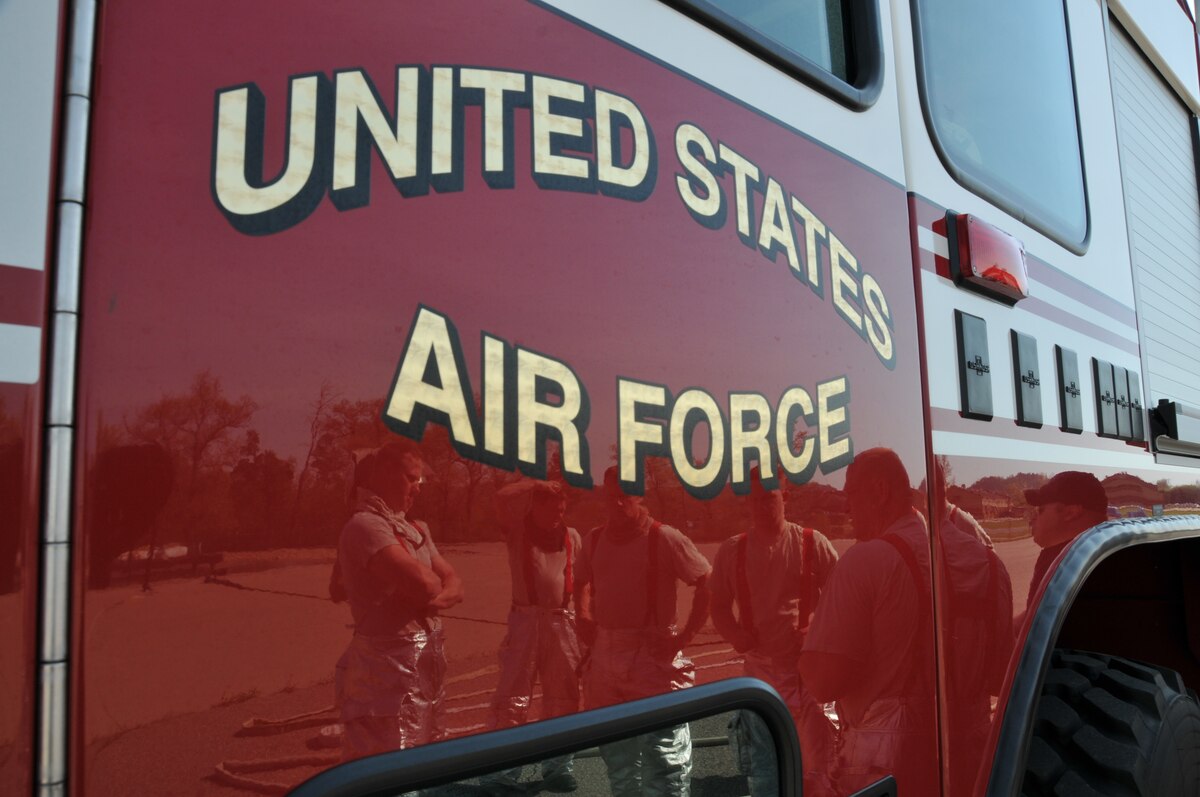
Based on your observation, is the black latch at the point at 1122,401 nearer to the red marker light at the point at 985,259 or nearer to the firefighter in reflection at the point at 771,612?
the red marker light at the point at 985,259

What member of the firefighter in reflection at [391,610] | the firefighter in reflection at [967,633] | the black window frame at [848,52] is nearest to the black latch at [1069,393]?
the firefighter in reflection at [967,633]

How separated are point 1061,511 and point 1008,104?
33.4 inches

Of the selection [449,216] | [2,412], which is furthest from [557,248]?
[2,412]

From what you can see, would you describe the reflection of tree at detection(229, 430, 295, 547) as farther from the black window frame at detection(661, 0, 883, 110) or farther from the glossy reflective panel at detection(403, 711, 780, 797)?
the black window frame at detection(661, 0, 883, 110)

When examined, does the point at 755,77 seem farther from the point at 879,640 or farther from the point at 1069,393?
the point at 1069,393

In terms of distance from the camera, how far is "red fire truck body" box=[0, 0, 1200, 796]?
721 millimetres

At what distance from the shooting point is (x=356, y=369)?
85 cm

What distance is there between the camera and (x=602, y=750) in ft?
3.36

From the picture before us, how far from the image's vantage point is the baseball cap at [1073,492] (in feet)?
6.04

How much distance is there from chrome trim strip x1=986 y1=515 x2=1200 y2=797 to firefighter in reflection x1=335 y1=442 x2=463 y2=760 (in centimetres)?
116

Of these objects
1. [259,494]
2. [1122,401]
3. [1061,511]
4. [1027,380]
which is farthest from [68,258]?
[1122,401]

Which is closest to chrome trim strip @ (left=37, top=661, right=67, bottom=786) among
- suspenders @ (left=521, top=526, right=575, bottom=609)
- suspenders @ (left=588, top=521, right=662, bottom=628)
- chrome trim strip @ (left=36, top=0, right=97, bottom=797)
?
chrome trim strip @ (left=36, top=0, right=97, bottom=797)

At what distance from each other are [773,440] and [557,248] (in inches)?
15.6

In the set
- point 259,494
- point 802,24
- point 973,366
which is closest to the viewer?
point 259,494
